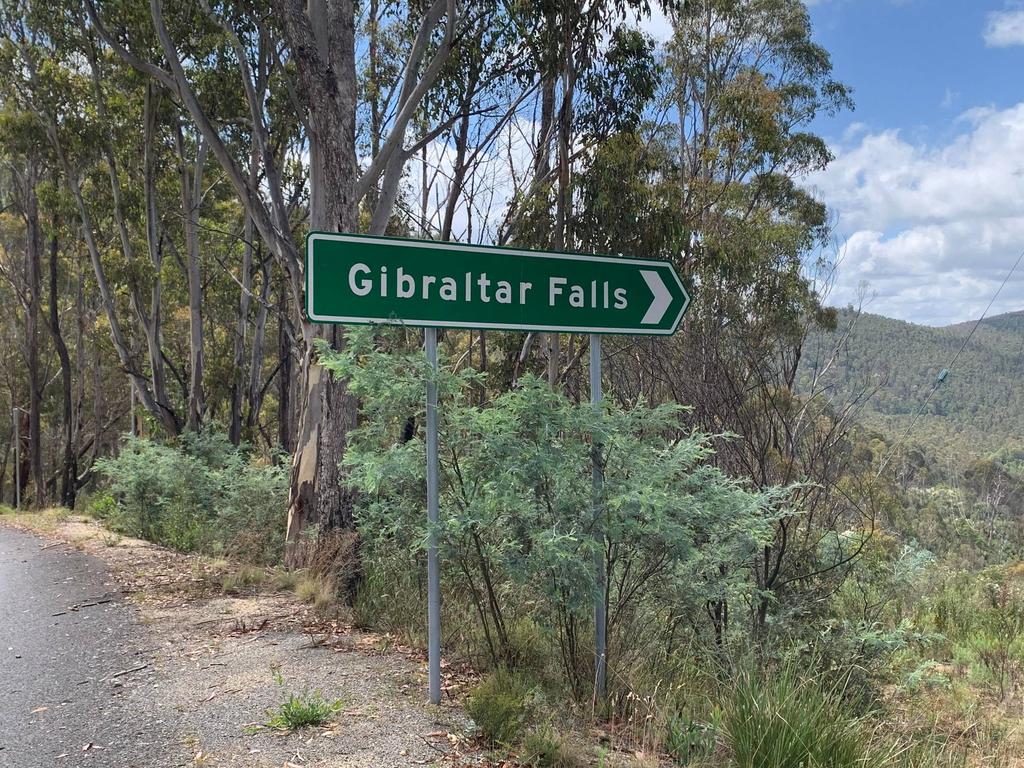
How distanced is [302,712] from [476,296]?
191 cm

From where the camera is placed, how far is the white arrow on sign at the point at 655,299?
12.2 feet

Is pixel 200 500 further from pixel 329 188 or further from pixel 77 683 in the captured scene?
pixel 77 683

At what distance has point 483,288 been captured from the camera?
3.40 meters

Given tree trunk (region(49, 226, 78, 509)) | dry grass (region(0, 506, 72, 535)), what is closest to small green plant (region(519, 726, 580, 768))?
dry grass (region(0, 506, 72, 535))

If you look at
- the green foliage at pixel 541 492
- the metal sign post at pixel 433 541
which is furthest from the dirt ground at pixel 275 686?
the green foliage at pixel 541 492

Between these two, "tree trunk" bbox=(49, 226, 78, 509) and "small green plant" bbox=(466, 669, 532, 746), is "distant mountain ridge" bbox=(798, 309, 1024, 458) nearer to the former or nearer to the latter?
"tree trunk" bbox=(49, 226, 78, 509)

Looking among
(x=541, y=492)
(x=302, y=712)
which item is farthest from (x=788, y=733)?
(x=302, y=712)

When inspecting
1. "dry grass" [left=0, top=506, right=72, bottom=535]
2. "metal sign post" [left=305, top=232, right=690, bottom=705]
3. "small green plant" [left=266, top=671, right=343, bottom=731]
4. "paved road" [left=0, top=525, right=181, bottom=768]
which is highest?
"metal sign post" [left=305, top=232, right=690, bottom=705]

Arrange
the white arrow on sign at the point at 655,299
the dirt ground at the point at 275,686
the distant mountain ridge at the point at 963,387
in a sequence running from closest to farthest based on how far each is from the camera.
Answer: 1. the dirt ground at the point at 275,686
2. the white arrow on sign at the point at 655,299
3. the distant mountain ridge at the point at 963,387

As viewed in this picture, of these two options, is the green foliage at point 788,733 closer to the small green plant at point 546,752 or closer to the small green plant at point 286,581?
the small green plant at point 546,752

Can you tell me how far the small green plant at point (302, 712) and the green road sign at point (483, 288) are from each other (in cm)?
163

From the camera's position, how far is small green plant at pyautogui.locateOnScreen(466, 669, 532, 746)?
3.02 m

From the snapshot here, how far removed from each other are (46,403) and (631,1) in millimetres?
28132

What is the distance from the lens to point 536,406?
3.31m
